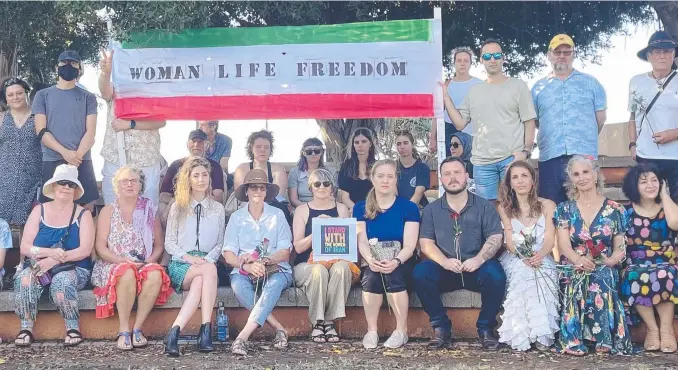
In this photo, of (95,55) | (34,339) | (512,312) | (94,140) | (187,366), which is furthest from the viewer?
(95,55)

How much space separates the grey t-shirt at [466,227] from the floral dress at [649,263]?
3.40 feet

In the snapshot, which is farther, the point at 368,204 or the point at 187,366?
the point at 368,204

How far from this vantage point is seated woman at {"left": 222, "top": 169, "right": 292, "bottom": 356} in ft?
22.2

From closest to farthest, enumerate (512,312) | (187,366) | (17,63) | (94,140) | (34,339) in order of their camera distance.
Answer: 1. (187,366)
2. (512,312)
3. (34,339)
4. (94,140)
5. (17,63)

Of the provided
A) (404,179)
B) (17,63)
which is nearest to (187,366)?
(404,179)

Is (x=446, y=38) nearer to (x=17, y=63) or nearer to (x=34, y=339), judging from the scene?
(x=17, y=63)

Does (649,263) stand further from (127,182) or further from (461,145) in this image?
(127,182)

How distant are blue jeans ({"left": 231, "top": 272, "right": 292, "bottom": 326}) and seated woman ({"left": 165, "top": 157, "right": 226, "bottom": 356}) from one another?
200 millimetres

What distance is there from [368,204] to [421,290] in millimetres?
899

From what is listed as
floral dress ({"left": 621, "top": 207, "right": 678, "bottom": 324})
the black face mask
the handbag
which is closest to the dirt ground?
floral dress ({"left": 621, "top": 207, "right": 678, "bottom": 324})

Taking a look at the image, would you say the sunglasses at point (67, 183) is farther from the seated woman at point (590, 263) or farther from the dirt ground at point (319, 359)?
the seated woman at point (590, 263)

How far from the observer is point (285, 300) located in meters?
7.05

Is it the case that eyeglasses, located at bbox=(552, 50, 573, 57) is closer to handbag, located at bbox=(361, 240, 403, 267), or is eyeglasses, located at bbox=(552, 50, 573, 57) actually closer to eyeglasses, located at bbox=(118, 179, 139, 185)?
handbag, located at bbox=(361, 240, 403, 267)

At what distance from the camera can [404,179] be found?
8.18 metres
